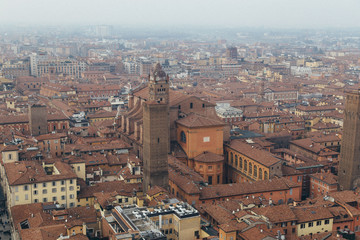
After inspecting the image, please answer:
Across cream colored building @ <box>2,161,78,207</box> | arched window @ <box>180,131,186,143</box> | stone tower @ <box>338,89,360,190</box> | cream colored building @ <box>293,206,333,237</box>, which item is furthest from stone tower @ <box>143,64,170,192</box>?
stone tower @ <box>338,89,360,190</box>

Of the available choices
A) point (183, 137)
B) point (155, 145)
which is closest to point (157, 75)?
point (183, 137)

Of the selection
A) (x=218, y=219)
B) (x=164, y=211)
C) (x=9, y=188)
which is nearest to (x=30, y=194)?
(x=9, y=188)

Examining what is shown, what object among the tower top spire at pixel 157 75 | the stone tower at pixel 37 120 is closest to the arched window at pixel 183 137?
the tower top spire at pixel 157 75

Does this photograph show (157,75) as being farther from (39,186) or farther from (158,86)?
(39,186)

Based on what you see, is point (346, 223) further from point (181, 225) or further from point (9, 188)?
point (9, 188)

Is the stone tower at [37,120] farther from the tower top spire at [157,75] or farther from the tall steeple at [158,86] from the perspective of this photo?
the tower top spire at [157,75]

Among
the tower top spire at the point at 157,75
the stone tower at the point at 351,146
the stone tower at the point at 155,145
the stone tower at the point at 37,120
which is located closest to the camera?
the stone tower at the point at 155,145

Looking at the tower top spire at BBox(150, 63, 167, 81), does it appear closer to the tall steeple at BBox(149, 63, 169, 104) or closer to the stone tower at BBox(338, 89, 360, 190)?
the tall steeple at BBox(149, 63, 169, 104)
